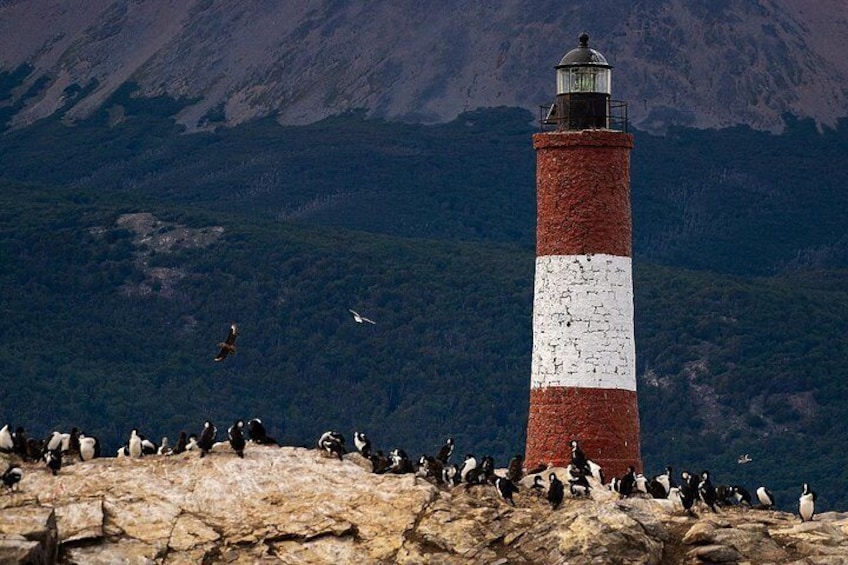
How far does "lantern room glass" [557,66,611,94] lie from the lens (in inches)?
1897

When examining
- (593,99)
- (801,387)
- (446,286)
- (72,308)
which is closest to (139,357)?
(72,308)

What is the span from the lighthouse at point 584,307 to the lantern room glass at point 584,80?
44.6 inches

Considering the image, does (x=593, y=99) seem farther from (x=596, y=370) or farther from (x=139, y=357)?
(x=139, y=357)

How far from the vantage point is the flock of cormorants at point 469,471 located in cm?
4288

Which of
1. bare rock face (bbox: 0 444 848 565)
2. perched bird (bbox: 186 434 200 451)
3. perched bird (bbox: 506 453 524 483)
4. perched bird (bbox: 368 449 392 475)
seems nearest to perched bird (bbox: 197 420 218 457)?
bare rock face (bbox: 0 444 848 565)

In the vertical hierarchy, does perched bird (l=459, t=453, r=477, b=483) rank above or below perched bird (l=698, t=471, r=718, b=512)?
above

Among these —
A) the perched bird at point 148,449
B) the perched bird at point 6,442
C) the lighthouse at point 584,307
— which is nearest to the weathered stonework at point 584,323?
the lighthouse at point 584,307

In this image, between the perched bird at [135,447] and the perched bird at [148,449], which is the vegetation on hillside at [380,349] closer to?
the perched bird at [148,449]

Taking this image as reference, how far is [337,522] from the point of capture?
137ft

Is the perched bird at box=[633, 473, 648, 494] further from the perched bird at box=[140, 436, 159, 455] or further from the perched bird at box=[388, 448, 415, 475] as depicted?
the perched bird at box=[140, 436, 159, 455]

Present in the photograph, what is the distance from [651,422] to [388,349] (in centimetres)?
3091

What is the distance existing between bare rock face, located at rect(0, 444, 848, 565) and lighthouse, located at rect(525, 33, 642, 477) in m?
3.30

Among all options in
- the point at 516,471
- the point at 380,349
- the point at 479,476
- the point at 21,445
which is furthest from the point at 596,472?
the point at 380,349

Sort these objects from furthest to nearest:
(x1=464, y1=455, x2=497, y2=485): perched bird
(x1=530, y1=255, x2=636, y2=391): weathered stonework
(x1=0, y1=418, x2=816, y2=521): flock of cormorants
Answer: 1. (x1=530, y1=255, x2=636, y2=391): weathered stonework
2. (x1=464, y1=455, x2=497, y2=485): perched bird
3. (x1=0, y1=418, x2=816, y2=521): flock of cormorants
